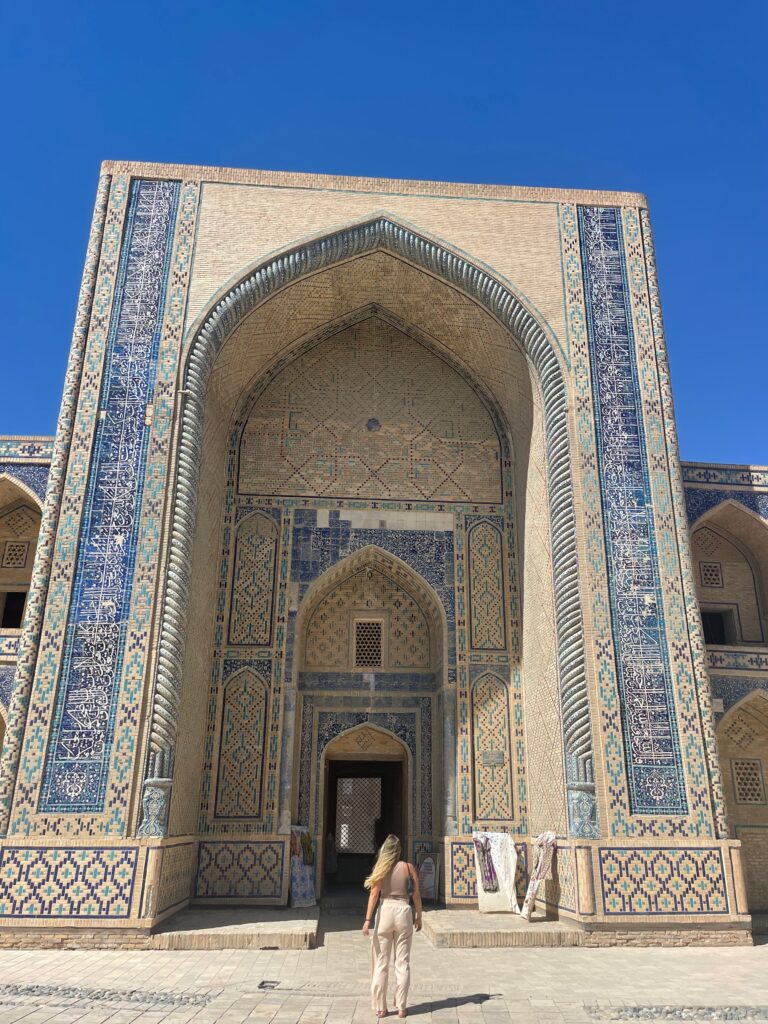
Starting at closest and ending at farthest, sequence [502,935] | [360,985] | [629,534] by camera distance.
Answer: [360,985] → [502,935] → [629,534]

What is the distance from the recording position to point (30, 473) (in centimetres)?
885

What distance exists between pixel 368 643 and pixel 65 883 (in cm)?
376

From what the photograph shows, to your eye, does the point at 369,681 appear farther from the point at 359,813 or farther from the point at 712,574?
the point at 359,813

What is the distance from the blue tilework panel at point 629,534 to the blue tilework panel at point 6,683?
553 cm

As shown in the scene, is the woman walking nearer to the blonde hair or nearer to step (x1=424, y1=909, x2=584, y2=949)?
the blonde hair

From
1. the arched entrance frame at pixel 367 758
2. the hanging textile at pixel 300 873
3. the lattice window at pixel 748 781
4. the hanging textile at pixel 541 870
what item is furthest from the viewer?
the lattice window at pixel 748 781

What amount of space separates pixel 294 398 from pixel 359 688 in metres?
3.25

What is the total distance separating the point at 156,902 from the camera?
6035mm

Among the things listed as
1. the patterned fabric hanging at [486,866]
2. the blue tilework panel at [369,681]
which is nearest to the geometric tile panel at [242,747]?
the blue tilework panel at [369,681]

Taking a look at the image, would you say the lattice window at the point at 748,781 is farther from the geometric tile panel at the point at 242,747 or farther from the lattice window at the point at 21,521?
the lattice window at the point at 21,521

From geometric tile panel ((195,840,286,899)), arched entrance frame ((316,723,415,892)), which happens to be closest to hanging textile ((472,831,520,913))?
arched entrance frame ((316,723,415,892))

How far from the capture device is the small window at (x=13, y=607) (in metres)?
9.26

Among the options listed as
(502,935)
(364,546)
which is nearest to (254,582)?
(364,546)

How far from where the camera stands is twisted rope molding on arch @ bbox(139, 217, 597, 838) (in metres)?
6.50
